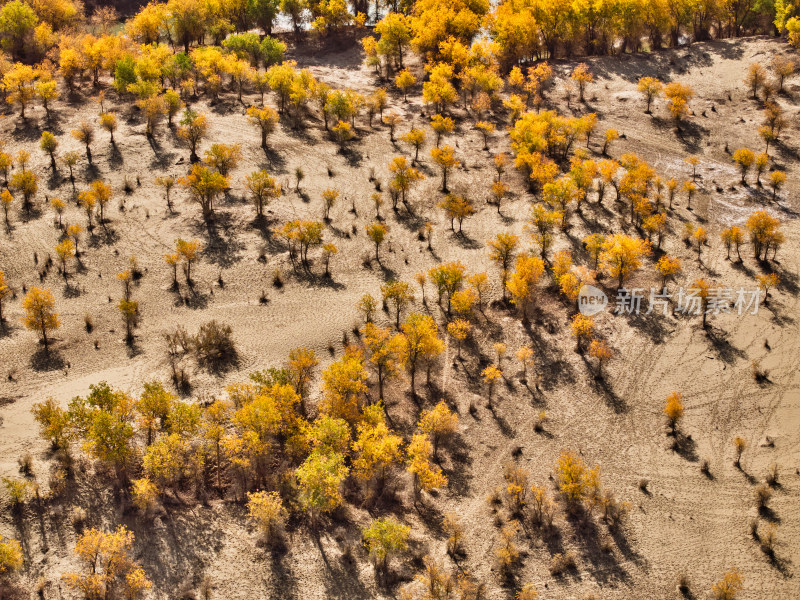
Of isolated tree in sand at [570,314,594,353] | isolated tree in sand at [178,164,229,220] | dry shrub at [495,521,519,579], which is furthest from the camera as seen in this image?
isolated tree in sand at [178,164,229,220]

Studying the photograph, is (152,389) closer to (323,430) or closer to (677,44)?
(323,430)

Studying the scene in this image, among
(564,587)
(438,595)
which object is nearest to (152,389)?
(438,595)

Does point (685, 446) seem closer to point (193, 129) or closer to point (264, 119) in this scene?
point (264, 119)

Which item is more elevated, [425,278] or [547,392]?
[425,278]

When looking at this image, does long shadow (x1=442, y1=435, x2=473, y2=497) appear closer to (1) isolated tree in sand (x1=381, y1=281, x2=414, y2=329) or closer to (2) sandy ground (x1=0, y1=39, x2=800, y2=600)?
(2) sandy ground (x1=0, y1=39, x2=800, y2=600)

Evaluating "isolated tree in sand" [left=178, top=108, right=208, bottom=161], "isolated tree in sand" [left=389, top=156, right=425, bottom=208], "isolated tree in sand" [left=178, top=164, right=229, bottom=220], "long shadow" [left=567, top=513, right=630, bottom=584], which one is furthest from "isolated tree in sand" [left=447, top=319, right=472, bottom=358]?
"isolated tree in sand" [left=178, top=108, right=208, bottom=161]

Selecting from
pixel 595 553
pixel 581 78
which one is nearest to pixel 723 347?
pixel 595 553
